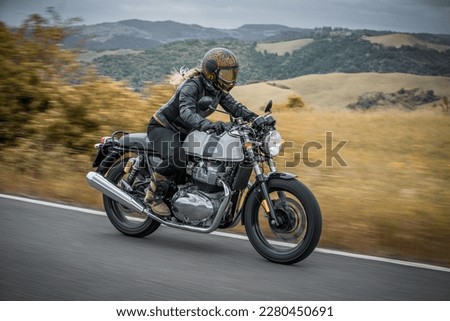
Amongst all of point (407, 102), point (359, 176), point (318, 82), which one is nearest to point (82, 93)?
point (359, 176)

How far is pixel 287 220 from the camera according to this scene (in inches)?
215

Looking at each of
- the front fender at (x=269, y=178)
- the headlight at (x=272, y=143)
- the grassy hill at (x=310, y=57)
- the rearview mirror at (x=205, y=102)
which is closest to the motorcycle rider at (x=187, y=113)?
the rearview mirror at (x=205, y=102)

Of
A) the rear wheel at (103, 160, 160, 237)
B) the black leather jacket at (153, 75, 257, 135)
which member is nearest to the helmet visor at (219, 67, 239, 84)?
the black leather jacket at (153, 75, 257, 135)

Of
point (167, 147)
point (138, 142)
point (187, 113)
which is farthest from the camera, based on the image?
point (138, 142)

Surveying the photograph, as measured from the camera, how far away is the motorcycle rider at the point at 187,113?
18.8ft

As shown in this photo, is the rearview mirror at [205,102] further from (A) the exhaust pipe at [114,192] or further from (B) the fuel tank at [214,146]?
(A) the exhaust pipe at [114,192]

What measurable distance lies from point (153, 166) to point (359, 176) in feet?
17.4

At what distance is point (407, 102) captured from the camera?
3288 centimetres

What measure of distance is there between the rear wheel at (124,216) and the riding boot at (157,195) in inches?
9.4

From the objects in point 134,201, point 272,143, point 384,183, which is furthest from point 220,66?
point 384,183

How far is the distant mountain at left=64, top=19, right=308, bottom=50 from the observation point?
13.9 metres

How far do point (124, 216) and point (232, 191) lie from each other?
159 cm

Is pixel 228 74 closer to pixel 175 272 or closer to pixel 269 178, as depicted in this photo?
pixel 269 178

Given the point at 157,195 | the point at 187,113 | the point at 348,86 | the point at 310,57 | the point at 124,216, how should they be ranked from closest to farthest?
1. the point at 187,113
2. the point at 157,195
3. the point at 124,216
4. the point at 310,57
5. the point at 348,86
